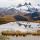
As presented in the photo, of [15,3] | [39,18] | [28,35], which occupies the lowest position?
[28,35]

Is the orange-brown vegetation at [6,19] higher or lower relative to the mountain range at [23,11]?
lower

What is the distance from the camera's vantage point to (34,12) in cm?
155

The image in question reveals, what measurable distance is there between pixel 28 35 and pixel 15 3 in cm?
49

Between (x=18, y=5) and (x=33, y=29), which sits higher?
(x=18, y=5)

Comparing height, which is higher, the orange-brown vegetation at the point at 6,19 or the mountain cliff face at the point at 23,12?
the mountain cliff face at the point at 23,12

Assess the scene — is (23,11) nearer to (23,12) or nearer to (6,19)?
(23,12)

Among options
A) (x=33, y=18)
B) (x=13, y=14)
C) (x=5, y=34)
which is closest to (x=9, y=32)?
(x=5, y=34)

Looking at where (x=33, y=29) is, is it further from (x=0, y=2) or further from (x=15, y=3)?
(x=0, y=2)

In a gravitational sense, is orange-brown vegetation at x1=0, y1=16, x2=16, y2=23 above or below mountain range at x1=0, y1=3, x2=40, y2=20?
below

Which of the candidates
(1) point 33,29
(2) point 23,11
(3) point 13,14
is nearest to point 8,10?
(3) point 13,14

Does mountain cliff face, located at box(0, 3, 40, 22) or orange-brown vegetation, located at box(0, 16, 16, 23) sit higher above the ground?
mountain cliff face, located at box(0, 3, 40, 22)

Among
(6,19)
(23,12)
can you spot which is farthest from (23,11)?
(6,19)

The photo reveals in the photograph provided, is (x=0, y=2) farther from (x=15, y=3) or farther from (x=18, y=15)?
(x=18, y=15)

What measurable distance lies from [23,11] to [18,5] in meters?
0.11
